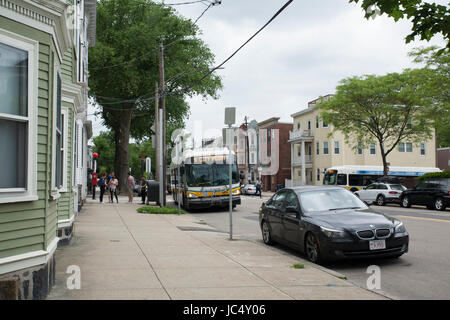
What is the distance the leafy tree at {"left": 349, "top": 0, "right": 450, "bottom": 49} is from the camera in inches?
255

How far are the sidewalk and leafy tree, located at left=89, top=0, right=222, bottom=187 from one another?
2282cm

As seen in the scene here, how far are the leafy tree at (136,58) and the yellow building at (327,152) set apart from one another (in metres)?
15.6

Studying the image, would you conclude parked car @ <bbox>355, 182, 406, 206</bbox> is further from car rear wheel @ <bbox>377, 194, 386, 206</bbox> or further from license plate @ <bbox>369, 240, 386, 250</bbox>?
license plate @ <bbox>369, 240, 386, 250</bbox>

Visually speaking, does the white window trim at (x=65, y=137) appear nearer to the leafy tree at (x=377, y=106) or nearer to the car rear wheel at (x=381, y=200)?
the car rear wheel at (x=381, y=200)

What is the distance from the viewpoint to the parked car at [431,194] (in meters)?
22.9

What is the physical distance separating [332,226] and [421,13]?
3.81 m

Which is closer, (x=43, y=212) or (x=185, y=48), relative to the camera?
(x=43, y=212)

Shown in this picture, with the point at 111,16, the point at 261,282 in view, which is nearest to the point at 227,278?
the point at 261,282

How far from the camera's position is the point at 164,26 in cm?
3541

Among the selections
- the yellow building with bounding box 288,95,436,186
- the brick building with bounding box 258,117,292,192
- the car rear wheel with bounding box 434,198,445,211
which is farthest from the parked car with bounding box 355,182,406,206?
the brick building with bounding box 258,117,292,192

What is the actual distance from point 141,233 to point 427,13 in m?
8.81

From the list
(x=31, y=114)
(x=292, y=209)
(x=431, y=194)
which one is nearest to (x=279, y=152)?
(x=431, y=194)

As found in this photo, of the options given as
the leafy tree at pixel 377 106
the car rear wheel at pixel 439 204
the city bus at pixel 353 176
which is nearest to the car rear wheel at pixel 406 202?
the car rear wheel at pixel 439 204
